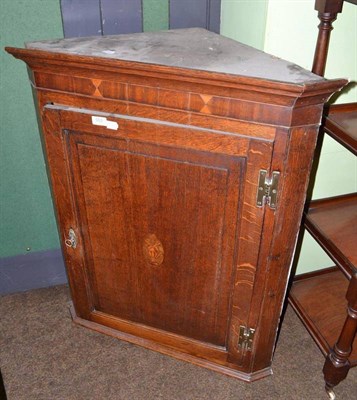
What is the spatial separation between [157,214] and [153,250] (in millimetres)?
150

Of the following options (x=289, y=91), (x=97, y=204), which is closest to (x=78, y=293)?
(x=97, y=204)

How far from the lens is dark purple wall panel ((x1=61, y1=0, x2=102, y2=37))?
5.08 feet

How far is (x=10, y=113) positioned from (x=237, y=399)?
133 centimetres

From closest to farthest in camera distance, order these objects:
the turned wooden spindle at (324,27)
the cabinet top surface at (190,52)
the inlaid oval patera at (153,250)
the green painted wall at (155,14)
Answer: the cabinet top surface at (190,52), the turned wooden spindle at (324,27), the inlaid oval patera at (153,250), the green painted wall at (155,14)

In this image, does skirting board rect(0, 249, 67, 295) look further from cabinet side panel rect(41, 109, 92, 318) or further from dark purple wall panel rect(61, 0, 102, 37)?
dark purple wall panel rect(61, 0, 102, 37)

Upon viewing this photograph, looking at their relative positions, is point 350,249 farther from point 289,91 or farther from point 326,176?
point 289,91

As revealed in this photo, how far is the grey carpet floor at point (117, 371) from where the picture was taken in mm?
1705

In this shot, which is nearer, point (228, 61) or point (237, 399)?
point (228, 61)

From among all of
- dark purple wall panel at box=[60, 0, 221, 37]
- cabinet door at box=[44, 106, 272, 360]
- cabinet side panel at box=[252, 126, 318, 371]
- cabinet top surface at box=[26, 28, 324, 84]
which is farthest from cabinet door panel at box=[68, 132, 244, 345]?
dark purple wall panel at box=[60, 0, 221, 37]

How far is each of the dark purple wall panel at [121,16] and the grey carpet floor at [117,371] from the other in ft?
3.92

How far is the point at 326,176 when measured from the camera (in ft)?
5.78

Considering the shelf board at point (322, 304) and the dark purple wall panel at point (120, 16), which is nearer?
the dark purple wall panel at point (120, 16)

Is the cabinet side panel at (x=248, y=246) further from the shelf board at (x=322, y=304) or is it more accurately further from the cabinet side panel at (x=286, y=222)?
the shelf board at (x=322, y=304)

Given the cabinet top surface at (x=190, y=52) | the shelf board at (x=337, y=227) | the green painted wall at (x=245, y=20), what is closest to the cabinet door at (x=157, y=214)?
the cabinet top surface at (x=190, y=52)
